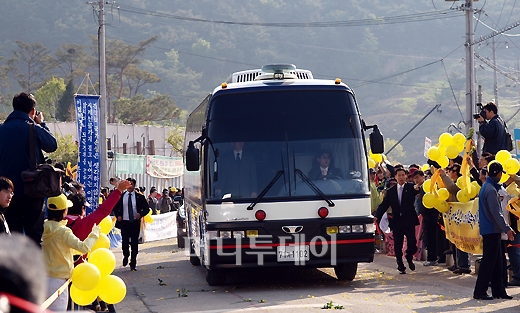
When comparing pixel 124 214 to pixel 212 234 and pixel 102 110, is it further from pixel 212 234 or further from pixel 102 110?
pixel 102 110

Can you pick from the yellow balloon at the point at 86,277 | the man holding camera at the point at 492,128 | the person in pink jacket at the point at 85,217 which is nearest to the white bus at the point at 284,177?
the man holding camera at the point at 492,128

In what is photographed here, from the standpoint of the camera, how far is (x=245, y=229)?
11.8m

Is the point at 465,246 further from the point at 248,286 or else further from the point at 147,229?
the point at 147,229

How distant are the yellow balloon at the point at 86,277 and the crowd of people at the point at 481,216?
5.53 meters

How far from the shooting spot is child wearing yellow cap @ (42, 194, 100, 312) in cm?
697

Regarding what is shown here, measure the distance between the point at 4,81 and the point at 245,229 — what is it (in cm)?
13589

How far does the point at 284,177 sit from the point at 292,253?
111 cm

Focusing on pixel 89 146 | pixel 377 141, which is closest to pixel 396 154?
pixel 89 146

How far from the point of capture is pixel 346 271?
12.9 meters

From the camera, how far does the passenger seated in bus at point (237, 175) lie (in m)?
12.0

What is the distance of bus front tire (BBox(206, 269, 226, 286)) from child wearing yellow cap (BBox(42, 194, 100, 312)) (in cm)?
533

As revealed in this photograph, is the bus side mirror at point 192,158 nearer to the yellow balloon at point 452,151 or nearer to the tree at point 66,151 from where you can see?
the yellow balloon at point 452,151

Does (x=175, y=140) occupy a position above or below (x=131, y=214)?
above

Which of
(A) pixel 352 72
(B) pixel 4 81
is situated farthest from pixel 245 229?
(A) pixel 352 72
